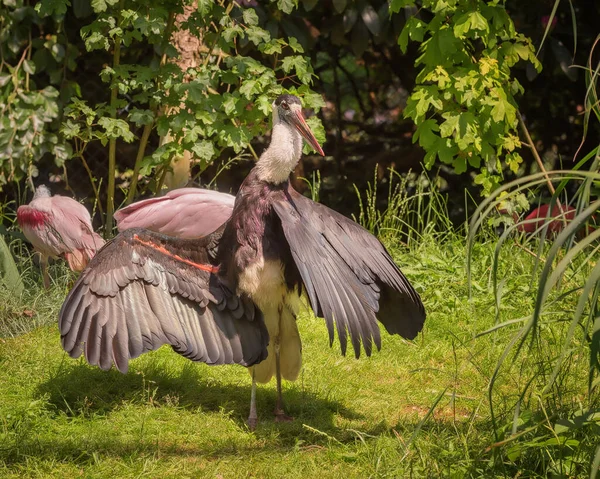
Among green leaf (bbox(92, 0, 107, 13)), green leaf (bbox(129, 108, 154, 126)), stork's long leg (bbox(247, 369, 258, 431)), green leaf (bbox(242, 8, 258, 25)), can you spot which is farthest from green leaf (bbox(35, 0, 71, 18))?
stork's long leg (bbox(247, 369, 258, 431))

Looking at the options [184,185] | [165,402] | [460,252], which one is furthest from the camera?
[184,185]

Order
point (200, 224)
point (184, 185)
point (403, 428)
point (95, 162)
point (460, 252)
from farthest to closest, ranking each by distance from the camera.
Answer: point (95, 162) → point (184, 185) → point (460, 252) → point (200, 224) → point (403, 428)

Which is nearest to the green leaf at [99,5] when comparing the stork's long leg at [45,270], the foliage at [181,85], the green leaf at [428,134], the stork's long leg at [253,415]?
the foliage at [181,85]

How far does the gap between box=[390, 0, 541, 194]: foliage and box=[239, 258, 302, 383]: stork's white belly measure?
5.46ft

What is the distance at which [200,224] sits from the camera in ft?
16.0

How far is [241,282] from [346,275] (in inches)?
20.6

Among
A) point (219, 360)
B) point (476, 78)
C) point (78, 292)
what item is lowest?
point (219, 360)

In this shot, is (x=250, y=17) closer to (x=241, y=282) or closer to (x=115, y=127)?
(x=115, y=127)

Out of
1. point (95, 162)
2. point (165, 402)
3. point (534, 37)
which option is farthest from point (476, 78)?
point (95, 162)

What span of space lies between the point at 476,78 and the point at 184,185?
2211 millimetres

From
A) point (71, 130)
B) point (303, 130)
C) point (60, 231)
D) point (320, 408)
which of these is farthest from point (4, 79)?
point (320, 408)

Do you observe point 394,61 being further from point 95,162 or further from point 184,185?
point 95,162

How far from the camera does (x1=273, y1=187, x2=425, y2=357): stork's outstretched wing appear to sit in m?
3.19

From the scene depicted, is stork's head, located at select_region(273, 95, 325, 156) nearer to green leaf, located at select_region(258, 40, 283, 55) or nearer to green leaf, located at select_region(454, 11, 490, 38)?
green leaf, located at select_region(454, 11, 490, 38)
